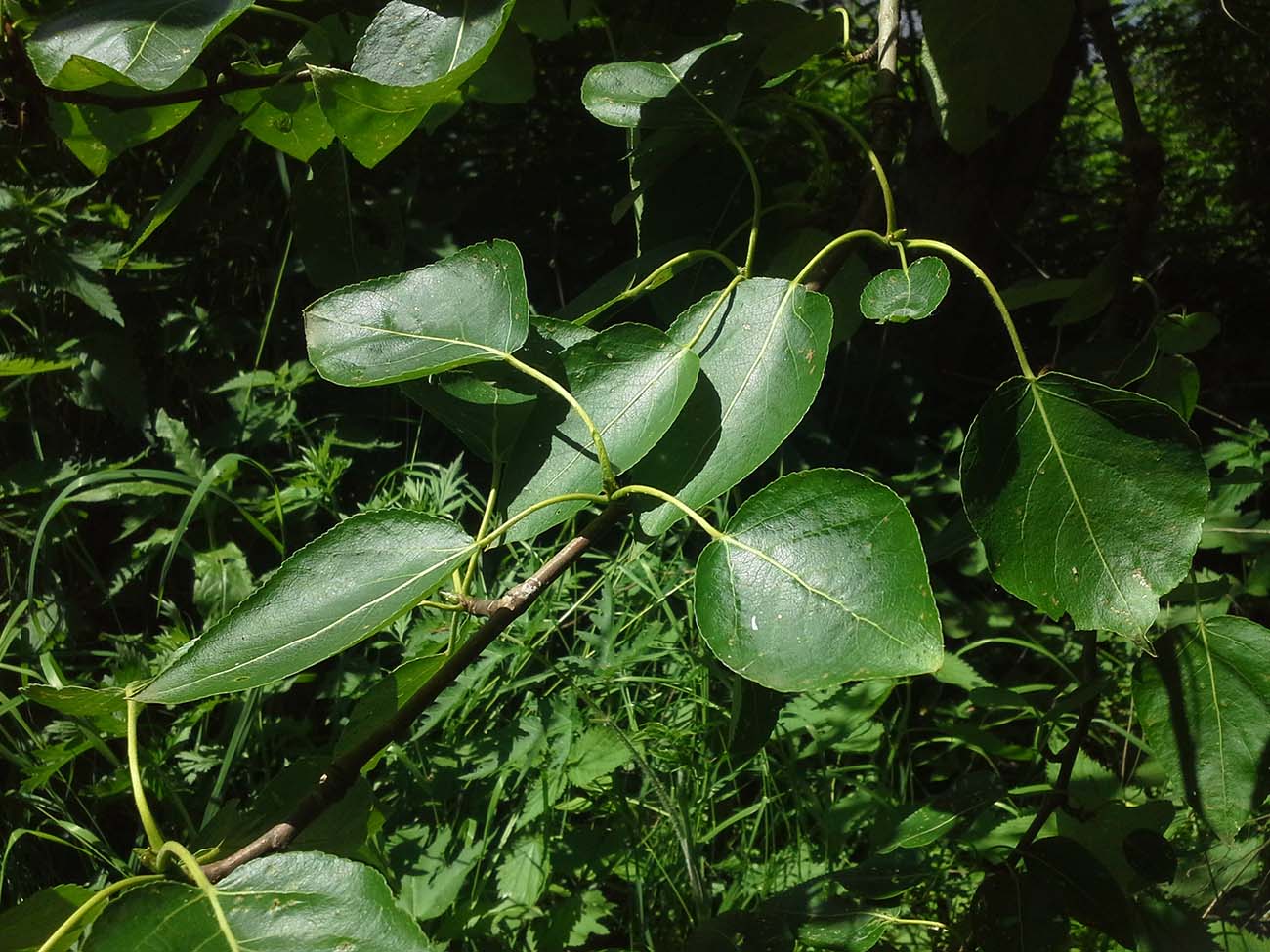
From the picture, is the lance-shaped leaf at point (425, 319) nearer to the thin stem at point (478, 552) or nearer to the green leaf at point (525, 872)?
the thin stem at point (478, 552)

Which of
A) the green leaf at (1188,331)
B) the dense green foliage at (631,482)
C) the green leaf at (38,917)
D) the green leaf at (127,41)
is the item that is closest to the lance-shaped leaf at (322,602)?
the dense green foliage at (631,482)

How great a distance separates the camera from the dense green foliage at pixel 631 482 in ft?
1.73

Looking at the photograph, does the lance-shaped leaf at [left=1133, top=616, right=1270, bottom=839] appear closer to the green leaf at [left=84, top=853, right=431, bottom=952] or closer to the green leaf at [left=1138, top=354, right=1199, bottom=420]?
the green leaf at [left=1138, top=354, right=1199, bottom=420]

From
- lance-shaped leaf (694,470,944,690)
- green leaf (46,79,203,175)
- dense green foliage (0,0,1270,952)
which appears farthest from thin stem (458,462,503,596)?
green leaf (46,79,203,175)

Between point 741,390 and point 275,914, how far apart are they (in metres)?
0.34

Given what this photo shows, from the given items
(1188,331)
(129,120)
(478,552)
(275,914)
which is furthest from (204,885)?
(1188,331)

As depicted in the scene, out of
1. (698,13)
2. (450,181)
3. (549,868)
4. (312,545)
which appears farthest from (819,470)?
(450,181)

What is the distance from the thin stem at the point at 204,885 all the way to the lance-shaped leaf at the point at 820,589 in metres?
0.23

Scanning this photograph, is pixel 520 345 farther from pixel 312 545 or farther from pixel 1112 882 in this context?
pixel 1112 882

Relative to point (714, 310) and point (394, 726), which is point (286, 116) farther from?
point (394, 726)

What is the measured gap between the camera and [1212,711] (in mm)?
677

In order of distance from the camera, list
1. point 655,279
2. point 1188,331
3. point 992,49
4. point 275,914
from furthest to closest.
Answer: point 1188,331 → point 992,49 → point 655,279 → point 275,914

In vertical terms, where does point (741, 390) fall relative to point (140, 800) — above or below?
above

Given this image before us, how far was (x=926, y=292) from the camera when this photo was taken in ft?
1.92
